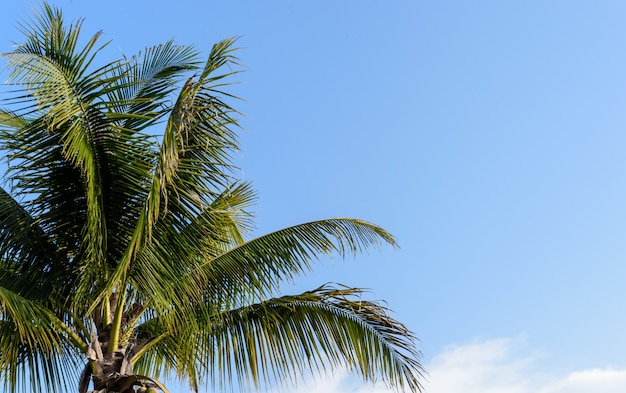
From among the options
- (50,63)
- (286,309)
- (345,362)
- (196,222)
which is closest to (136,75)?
(50,63)

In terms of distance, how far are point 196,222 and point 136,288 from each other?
0.94m

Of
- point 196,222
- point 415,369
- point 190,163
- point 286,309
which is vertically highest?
point 190,163

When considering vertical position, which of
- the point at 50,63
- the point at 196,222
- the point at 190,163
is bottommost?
the point at 196,222

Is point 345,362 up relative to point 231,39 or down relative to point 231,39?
down

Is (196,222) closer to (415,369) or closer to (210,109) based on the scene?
(210,109)

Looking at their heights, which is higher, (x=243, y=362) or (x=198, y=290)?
(x=198, y=290)

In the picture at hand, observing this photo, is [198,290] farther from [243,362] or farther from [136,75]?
[136,75]

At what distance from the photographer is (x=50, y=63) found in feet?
25.2

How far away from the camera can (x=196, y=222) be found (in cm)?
825

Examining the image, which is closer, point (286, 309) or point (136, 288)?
point (136, 288)

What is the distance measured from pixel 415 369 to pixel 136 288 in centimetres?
308

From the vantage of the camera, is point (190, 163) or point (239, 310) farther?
point (239, 310)

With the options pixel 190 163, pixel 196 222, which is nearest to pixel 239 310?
pixel 196 222

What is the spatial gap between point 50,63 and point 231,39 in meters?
1.75
